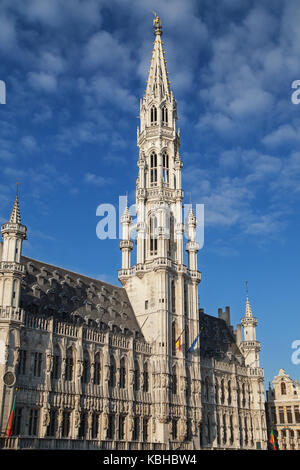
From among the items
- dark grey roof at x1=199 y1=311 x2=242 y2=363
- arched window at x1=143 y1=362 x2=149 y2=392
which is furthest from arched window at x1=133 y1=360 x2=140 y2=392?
dark grey roof at x1=199 y1=311 x2=242 y2=363

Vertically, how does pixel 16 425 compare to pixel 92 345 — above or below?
below

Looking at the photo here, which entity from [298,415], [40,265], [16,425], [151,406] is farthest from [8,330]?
[298,415]

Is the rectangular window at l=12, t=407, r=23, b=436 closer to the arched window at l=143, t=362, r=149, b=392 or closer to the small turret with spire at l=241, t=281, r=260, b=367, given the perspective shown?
the arched window at l=143, t=362, r=149, b=392

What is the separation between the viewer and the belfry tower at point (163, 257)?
246 feet

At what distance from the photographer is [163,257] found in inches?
3110

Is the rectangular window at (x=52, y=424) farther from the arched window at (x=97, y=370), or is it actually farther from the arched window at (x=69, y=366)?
the arched window at (x=97, y=370)

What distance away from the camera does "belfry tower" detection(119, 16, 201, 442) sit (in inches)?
2948

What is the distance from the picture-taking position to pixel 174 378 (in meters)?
75.1

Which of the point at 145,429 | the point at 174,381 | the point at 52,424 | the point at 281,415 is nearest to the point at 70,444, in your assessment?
the point at 52,424

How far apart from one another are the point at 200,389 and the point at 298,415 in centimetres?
3079

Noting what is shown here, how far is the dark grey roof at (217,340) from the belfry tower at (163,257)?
968cm

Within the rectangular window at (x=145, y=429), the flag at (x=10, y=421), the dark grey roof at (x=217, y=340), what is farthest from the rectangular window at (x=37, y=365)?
the dark grey roof at (x=217, y=340)

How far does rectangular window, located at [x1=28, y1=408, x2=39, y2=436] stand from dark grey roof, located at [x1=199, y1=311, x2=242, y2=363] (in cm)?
3446

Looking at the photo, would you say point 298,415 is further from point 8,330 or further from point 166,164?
point 8,330
